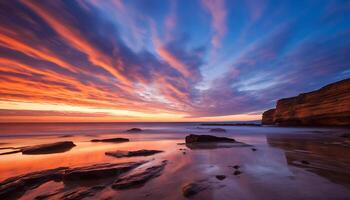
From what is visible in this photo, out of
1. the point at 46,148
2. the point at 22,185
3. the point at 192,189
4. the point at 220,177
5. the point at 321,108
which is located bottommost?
the point at 22,185

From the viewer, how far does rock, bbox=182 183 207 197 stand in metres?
4.24

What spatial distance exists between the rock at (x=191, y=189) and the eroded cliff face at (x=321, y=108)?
3752 cm

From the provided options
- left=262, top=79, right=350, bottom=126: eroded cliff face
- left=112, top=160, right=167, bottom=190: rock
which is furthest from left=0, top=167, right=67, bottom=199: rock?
left=262, top=79, right=350, bottom=126: eroded cliff face

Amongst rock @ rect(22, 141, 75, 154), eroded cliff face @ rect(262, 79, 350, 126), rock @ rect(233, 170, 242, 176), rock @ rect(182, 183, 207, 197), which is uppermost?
eroded cliff face @ rect(262, 79, 350, 126)

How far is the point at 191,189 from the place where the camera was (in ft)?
14.6

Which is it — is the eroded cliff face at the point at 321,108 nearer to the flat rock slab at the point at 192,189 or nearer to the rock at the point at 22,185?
the flat rock slab at the point at 192,189

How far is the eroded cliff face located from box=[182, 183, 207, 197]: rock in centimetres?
3752

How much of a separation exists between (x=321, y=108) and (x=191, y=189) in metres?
43.0

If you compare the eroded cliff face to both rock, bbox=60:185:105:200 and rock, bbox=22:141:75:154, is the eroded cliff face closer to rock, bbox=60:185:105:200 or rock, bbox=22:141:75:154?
rock, bbox=60:185:105:200

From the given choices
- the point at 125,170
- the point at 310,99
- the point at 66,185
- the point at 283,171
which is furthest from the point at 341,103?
the point at 66,185

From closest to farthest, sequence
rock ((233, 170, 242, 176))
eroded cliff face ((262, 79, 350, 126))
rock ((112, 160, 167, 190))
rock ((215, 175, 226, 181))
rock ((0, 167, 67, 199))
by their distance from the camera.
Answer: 1. rock ((0, 167, 67, 199))
2. rock ((112, 160, 167, 190))
3. rock ((215, 175, 226, 181))
4. rock ((233, 170, 242, 176))
5. eroded cliff face ((262, 79, 350, 126))

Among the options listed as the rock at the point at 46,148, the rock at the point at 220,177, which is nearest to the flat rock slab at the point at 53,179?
the rock at the point at 220,177

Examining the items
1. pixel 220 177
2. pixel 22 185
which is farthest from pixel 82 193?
pixel 220 177

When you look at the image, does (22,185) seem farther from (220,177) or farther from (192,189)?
(220,177)
